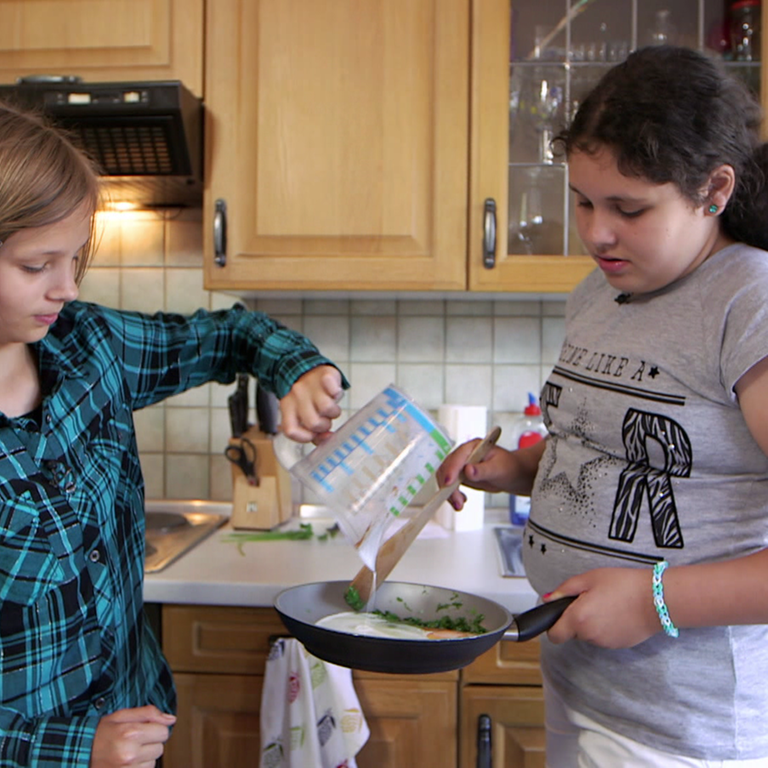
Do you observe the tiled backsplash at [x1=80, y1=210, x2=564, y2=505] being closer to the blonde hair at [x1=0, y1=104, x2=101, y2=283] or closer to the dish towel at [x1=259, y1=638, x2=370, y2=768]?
the dish towel at [x1=259, y1=638, x2=370, y2=768]

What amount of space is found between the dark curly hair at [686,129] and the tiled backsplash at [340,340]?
41.0 inches

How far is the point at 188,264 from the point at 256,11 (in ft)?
1.98

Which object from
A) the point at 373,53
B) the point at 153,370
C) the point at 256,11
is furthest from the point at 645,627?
the point at 256,11

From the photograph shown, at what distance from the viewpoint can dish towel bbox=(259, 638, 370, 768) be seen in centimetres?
130

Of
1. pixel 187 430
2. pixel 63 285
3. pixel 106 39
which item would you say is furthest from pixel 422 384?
pixel 63 285

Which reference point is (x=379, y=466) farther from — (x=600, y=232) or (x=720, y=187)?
(x=720, y=187)

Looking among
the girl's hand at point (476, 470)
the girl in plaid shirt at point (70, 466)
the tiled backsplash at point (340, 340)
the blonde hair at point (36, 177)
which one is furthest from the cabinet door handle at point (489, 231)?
the blonde hair at point (36, 177)

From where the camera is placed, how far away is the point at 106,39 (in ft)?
5.21

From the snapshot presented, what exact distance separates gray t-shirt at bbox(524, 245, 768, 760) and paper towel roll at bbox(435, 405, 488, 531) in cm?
83

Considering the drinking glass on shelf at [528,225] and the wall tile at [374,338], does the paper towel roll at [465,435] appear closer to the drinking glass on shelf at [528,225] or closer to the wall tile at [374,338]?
the wall tile at [374,338]

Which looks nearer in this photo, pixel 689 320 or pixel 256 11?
pixel 689 320

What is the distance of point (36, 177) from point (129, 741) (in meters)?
0.52

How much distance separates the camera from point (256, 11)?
5.15 feet

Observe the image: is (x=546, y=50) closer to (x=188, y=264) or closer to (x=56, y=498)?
(x=188, y=264)
